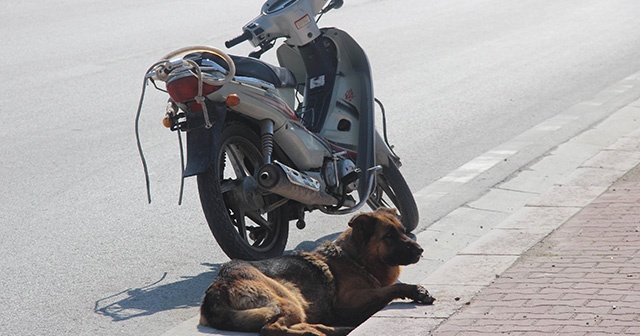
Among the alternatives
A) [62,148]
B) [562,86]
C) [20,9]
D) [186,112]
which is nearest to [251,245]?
[186,112]

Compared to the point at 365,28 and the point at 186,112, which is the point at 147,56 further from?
the point at 186,112

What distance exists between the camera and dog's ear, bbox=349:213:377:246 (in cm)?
617

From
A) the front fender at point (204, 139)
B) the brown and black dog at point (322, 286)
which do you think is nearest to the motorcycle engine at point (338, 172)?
the brown and black dog at point (322, 286)

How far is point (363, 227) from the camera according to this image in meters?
6.20

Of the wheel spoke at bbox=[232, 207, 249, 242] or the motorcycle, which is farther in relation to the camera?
the wheel spoke at bbox=[232, 207, 249, 242]

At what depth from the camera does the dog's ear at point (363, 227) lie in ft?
20.2

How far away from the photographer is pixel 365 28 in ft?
58.0

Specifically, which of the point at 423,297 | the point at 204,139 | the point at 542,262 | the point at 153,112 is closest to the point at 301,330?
the point at 423,297

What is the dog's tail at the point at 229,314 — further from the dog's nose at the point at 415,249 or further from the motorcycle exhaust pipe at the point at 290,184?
the motorcycle exhaust pipe at the point at 290,184

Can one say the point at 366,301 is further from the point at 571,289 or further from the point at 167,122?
the point at 167,122

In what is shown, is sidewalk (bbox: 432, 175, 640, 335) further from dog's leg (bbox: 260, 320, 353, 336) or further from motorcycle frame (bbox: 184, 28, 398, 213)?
motorcycle frame (bbox: 184, 28, 398, 213)

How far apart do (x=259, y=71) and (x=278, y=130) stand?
40 cm

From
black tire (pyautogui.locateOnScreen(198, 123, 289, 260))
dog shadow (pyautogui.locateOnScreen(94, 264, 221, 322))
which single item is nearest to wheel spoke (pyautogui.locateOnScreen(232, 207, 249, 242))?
black tire (pyautogui.locateOnScreen(198, 123, 289, 260))

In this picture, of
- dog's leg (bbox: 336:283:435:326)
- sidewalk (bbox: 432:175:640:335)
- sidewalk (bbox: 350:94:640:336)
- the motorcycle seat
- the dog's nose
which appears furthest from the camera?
the motorcycle seat
